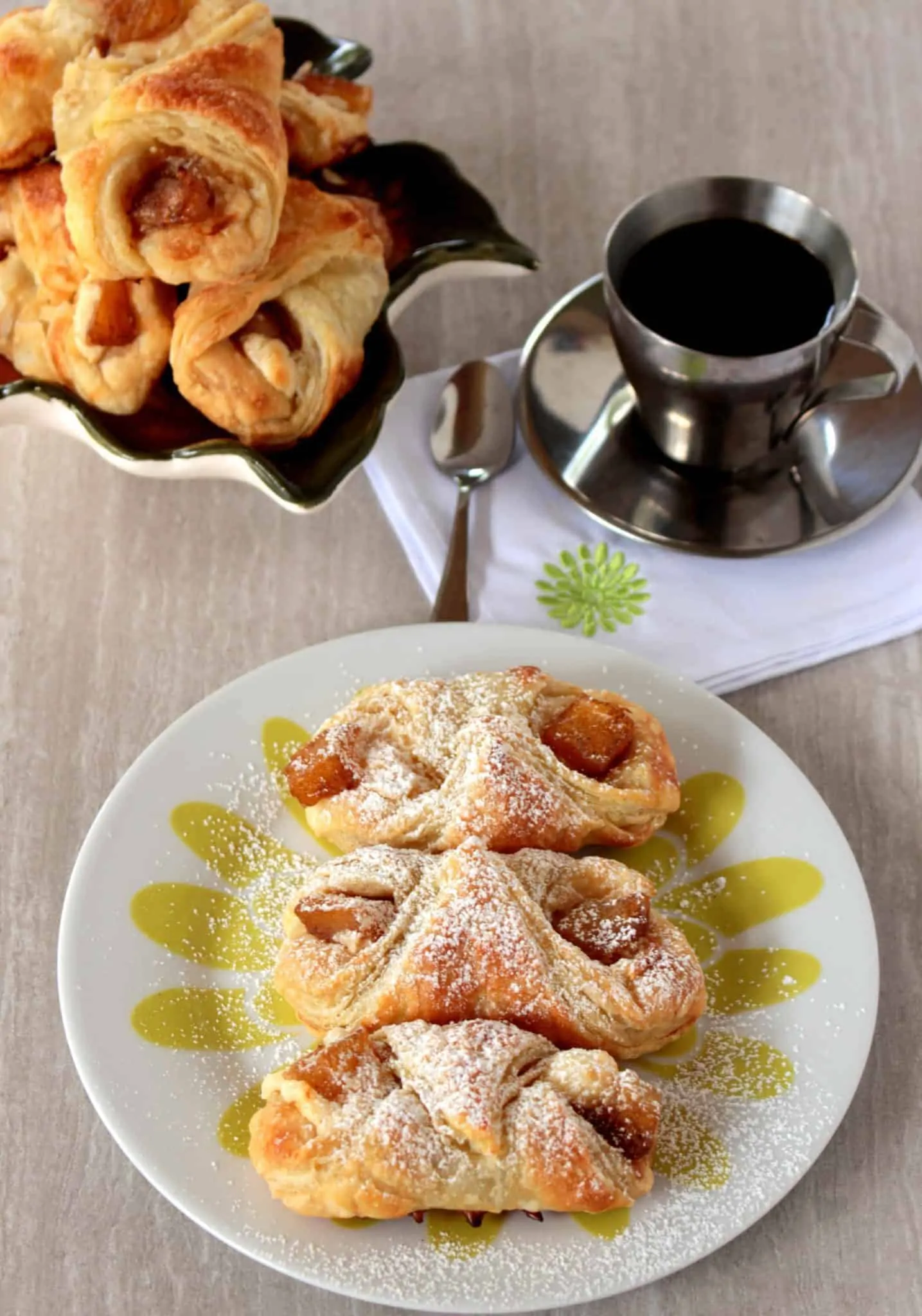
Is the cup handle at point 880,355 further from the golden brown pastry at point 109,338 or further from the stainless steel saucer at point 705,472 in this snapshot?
the golden brown pastry at point 109,338

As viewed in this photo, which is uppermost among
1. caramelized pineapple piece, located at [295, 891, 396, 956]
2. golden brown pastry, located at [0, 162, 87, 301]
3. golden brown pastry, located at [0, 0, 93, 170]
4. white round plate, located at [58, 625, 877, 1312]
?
golden brown pastry, located at [0, 0, 93, 170]

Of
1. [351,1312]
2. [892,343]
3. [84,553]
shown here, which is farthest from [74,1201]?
[892,343]

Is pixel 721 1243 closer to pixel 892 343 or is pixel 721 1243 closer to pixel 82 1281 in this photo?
pixel 82 1281

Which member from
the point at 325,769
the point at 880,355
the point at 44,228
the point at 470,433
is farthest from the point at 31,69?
the point at 880,355

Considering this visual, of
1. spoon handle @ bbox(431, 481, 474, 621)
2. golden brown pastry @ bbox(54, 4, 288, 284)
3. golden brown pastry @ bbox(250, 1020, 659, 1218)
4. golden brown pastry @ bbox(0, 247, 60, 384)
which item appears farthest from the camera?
spoon handle @ bbox(431, 481, 474, 621)

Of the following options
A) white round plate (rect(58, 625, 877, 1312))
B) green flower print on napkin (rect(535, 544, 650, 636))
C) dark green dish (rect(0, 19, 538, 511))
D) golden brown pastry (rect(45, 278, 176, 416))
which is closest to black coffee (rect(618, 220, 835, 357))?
dark green dish (rect(0, 19, 538, 511))

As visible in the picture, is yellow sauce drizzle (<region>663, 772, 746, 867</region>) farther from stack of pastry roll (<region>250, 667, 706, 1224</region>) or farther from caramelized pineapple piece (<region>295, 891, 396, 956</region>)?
caramelized pineapple piece (<region>295, 891, 396, 956</region>)
